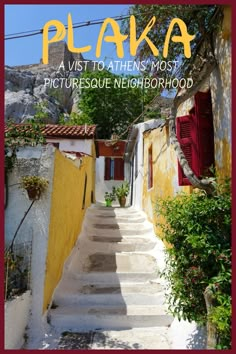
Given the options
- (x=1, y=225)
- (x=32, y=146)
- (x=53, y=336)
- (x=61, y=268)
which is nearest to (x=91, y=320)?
(x=53, y=336)

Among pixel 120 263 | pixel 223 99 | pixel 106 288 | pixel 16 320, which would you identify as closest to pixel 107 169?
pixel 120 263

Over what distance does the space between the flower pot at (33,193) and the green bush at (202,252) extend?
2.27m

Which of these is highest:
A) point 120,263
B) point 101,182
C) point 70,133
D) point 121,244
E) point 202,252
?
point 70,133

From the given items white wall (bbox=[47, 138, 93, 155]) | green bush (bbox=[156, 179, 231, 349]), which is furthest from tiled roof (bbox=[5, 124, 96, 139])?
green bush (bbox=[156, 179, 231, 349])

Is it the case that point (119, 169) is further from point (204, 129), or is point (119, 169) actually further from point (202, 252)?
point (202, 252)

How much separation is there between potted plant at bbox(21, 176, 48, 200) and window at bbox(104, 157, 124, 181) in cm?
1576

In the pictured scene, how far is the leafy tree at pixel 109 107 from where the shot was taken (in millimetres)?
26016

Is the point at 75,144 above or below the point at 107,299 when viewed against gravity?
above

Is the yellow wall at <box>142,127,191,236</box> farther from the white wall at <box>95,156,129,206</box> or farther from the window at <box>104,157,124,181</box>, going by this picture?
the window at <box>104,157,124,181</box>

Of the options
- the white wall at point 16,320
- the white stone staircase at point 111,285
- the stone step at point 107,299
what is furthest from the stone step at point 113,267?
the white wall at point 16,320

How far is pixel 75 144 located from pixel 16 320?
10.4 meters

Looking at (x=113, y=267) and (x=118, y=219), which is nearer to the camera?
(x=113, y=267)

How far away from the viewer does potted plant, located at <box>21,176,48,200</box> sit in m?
4.91

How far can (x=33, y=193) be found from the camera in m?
4.93
